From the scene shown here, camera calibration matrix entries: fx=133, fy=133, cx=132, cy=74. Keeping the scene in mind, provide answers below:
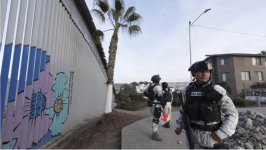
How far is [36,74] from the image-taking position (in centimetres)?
348

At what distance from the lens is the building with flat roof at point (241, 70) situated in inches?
772

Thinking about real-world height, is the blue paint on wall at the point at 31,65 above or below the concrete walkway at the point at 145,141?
above

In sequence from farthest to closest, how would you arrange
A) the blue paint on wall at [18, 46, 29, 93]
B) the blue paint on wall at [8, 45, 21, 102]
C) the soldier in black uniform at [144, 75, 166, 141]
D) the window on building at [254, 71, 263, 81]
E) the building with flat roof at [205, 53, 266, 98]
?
1. the window on building at [254, 71, 263, 81]
2. the building with flat roof at [205, 53, 266, 98]
3. the soldier in black uniform at [144, 75, 166, 141]
4. the blue paint on wall at [18, 46, 29, 93]
5. the blue paint on wall at [8, 45, 21, 102]

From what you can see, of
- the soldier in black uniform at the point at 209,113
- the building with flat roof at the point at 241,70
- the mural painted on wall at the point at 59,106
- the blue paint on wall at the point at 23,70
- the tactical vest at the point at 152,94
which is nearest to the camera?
the soldier in black uniform at the point at 209,113

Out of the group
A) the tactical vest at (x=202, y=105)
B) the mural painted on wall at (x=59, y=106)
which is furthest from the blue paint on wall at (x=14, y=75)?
the tactical vest at (x=202, y=105)

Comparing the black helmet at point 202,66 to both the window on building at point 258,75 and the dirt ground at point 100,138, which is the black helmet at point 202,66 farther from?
the window on building at point 258,75

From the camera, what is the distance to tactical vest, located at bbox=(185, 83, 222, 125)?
5.47 ft

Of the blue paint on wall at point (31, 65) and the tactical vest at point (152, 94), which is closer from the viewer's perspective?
A: the blue paint on wall at point (31, 65)

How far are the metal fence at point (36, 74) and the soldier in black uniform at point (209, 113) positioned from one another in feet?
11.6

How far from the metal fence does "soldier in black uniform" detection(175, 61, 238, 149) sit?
3528 millimetres

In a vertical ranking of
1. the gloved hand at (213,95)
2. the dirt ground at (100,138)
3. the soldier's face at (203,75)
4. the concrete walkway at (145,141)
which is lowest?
the dirt ground at (100,138)

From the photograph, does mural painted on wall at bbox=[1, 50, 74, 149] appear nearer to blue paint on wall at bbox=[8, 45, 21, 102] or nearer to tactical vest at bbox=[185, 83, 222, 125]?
blue paint on wall at bbox=[8, 45, 21, 102]

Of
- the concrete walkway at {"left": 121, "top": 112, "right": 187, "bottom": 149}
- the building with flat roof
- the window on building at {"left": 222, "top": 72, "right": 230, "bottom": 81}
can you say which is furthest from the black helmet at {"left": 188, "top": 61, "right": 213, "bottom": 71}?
the window on building at {"left": 222, "top": 72, "right": 230, "bottom": 81}

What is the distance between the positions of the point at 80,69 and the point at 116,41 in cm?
225
